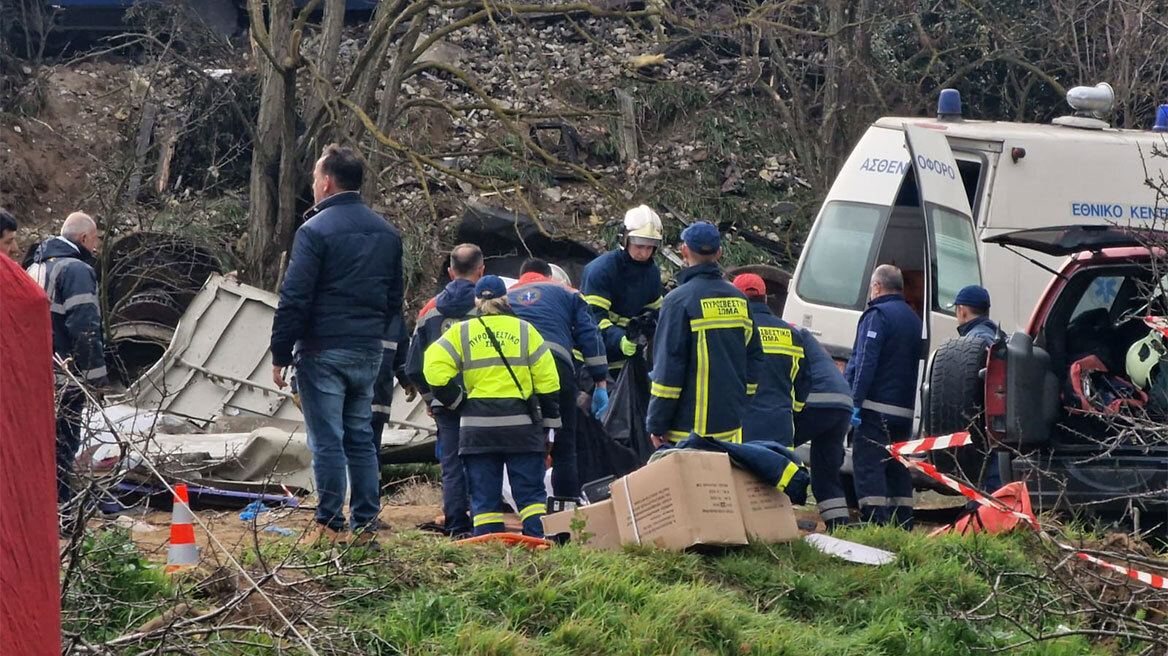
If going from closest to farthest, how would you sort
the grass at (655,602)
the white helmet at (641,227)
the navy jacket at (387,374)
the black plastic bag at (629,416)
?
the grass at (655,602) < the black plastic bag at (629,416) < the navy jacket at (387,374) < the white helmet at (641,227)

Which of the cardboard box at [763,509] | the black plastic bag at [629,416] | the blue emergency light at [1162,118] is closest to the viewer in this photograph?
the cardboard box at [763,509]

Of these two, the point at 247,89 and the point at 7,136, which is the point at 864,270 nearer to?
the point at 247,89

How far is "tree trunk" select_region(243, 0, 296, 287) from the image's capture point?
14.2m

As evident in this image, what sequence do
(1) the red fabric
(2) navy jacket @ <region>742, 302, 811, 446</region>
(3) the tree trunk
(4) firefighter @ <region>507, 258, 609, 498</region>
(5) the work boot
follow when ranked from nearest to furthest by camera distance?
1. (1) the red fabric
2. (5) the work boot
3. (4) firefighter @ <region>507, 258, 609, 498</region>
4. (2) navy jacket @ <region>742, 302, 811, 446</region>
5. (3) the tree trunk

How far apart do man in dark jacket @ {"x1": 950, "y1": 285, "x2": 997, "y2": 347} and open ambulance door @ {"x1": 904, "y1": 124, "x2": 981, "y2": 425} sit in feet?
0.62

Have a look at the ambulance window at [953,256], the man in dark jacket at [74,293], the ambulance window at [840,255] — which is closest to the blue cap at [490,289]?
the man in dark jacket at [74,293]

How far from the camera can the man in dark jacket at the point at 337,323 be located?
21.8 feet

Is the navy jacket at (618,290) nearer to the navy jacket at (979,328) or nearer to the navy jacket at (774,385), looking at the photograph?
the navy jacket at (774,385)

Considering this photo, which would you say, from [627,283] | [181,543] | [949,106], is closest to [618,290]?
[627,283]

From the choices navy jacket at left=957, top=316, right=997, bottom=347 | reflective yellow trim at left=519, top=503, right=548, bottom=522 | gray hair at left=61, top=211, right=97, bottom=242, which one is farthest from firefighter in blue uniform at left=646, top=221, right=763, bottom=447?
gray hair at left=61, top=211, right=97, bottom=242

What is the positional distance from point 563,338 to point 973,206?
3.72m

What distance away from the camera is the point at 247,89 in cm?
1953

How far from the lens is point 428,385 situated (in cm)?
751

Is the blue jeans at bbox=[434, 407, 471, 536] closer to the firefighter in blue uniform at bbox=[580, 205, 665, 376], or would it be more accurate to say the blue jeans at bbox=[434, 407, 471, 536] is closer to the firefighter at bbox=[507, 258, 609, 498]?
the firefighter at bbox=[507, 258, 609, 498]
